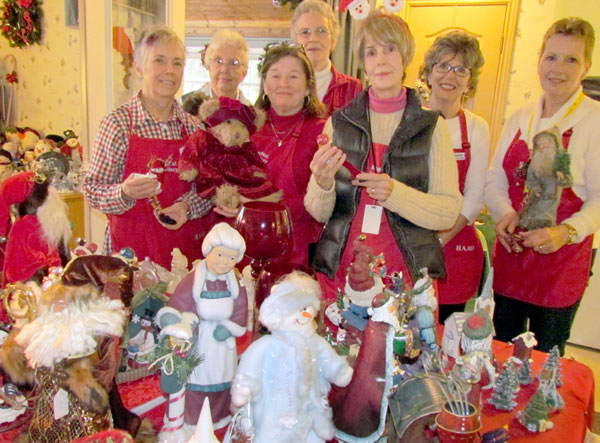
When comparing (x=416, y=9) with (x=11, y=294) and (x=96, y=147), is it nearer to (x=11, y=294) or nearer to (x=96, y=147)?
(x=96, y=147)

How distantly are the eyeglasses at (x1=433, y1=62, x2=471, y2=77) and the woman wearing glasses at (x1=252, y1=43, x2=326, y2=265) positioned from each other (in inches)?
17.6

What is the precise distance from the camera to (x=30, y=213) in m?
1.17

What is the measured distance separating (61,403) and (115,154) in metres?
0.94

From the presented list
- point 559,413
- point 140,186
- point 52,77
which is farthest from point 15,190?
point 52,77

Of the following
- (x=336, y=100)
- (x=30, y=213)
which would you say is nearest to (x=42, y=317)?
(x=30, y=213)

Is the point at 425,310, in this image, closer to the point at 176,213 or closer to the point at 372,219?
the point at 372,219

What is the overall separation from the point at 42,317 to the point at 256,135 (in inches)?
40.0

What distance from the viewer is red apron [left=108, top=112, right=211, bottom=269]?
1538 mm

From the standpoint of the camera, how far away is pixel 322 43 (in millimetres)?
1992

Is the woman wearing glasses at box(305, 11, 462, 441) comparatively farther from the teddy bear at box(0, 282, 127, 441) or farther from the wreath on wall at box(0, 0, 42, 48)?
the wreath on wall at box(0, 0, 42, 48)

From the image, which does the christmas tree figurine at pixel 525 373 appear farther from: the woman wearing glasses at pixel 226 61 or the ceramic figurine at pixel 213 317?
the woman wearing glasses at pixel 226 61

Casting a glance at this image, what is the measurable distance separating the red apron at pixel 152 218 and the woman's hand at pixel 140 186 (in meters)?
0.17

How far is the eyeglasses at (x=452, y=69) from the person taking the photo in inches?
65.3

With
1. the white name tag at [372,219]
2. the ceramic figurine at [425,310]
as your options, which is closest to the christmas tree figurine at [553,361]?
the ceramic figurine at [425,310]
